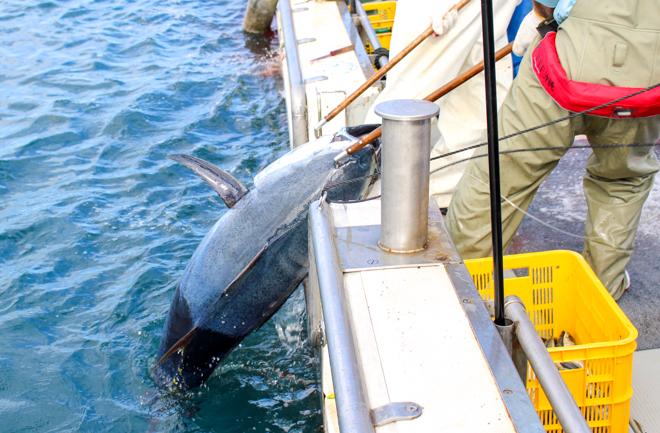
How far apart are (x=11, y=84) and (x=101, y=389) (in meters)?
6.02

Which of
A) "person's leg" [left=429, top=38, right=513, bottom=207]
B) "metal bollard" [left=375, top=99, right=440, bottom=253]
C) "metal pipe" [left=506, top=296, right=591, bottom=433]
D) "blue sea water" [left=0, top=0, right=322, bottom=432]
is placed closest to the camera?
"metal pipe" [left=506, top=296, right=591, bottom=433]

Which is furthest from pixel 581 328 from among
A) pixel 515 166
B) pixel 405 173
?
pixel 405 173

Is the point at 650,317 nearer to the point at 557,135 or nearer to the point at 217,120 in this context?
the point at 557,135

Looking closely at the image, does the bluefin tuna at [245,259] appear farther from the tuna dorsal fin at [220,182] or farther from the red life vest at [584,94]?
the red life vest at [584,94]

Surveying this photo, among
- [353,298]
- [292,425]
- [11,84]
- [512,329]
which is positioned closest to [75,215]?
[292,425]

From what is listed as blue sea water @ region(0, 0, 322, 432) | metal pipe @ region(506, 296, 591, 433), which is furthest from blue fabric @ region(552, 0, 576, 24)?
blue sea water @ region(0, 0, 322, 432)

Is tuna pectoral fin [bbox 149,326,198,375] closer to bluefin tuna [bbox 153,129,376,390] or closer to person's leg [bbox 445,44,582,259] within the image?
bluefin tuna [bbox 153,129,376,390]

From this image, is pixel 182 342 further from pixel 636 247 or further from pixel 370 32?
pixel 370 32

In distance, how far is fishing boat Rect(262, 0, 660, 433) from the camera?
4.44ft

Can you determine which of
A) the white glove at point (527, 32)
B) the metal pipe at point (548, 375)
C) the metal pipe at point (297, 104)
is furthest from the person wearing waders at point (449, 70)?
the metal pipe at point (548, 375)

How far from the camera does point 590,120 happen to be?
2521mm

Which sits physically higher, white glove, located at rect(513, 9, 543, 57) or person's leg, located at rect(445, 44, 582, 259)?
white glove, located at rect(513, 9, 543, 57)

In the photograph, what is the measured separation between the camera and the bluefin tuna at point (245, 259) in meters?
3.09

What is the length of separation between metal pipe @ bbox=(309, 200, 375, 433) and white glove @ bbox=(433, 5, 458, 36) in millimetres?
1952
